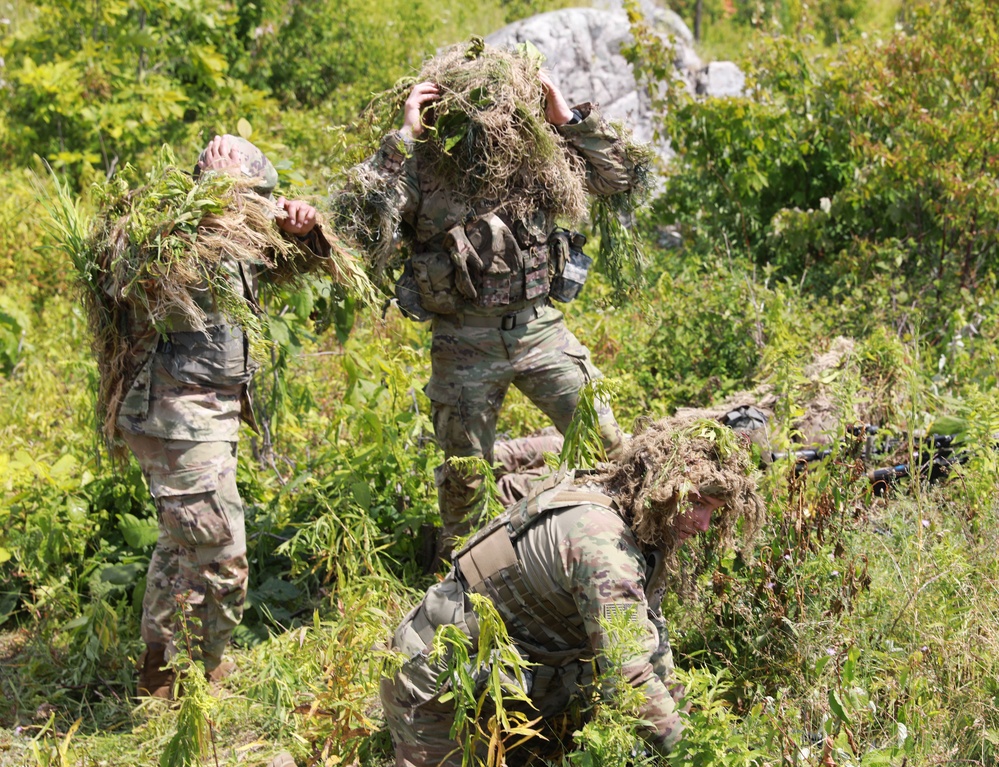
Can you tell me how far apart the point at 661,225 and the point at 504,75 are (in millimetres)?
3824

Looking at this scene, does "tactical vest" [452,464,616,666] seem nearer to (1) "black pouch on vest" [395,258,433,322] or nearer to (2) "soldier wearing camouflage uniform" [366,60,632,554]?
(2) "soldier wearing camouflage uniform" [366,60,632,554]

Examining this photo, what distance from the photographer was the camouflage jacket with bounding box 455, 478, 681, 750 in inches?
109

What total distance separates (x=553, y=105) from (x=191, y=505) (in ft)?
6.78

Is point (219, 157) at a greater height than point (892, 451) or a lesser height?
greater

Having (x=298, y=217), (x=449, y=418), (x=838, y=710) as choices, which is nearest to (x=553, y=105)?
(x=298, y=217)

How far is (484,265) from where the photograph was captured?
411cm

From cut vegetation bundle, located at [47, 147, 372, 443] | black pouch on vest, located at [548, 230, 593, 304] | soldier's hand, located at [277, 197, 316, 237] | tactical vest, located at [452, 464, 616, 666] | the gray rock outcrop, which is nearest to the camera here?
tactical vest, located at [452, 464, 616, 666]

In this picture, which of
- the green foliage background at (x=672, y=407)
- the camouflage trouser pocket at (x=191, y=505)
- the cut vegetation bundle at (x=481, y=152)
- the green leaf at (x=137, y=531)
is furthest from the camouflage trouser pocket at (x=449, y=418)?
the green leaf at (x=137, y=531)

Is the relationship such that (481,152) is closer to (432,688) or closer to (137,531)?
(432,688)

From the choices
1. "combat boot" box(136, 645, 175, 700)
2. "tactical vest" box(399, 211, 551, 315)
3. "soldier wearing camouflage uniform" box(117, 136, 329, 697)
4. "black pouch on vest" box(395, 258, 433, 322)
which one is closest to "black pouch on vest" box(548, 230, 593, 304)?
"tactical vest" box(399, 211, 551, 315)

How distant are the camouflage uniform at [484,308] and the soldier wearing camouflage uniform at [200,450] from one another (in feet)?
1.51

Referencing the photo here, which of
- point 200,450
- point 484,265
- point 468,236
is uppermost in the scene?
point 468,236

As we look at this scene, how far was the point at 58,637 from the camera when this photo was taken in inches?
173

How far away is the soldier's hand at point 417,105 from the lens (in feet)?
13.2
